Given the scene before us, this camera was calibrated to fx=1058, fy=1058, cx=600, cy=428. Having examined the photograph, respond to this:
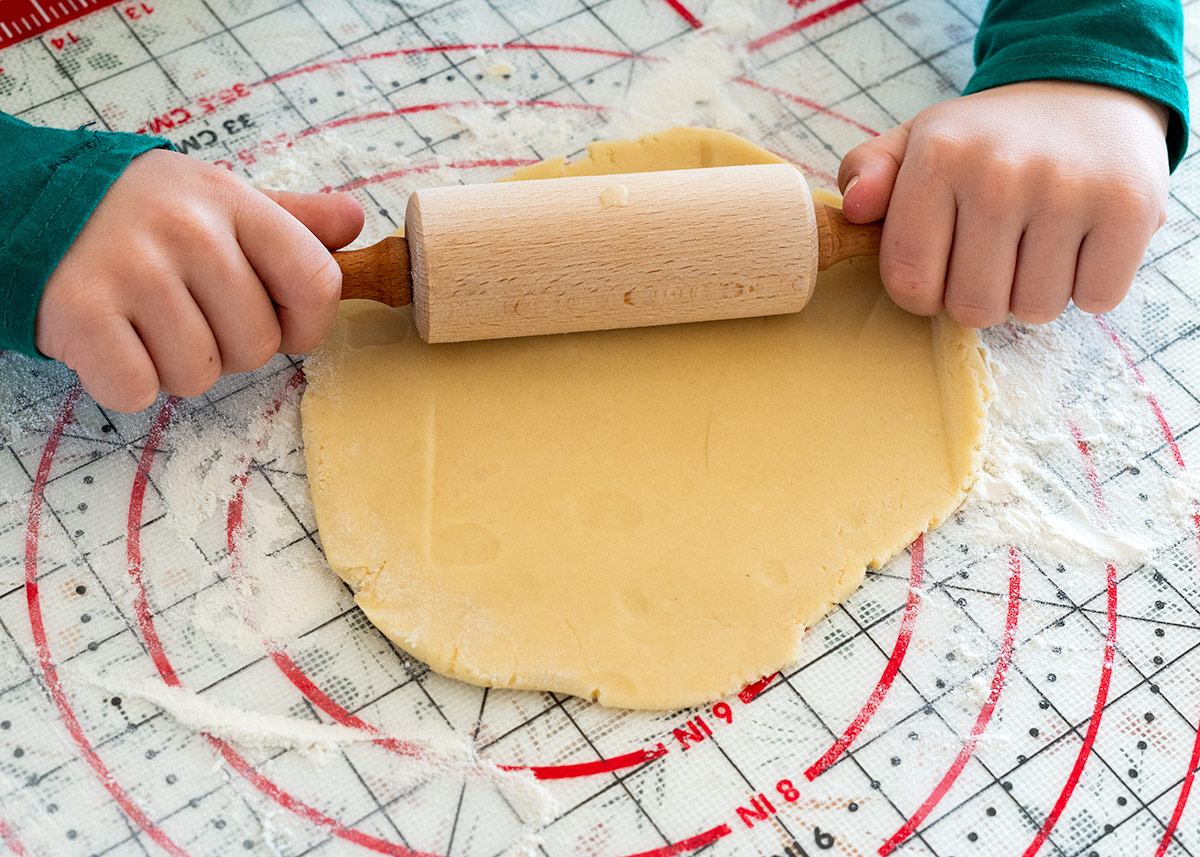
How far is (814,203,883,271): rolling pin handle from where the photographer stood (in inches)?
48.6

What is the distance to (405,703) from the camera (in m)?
1.11

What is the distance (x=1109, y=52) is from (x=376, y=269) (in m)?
0.94

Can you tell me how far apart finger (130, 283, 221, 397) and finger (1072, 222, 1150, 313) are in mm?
988

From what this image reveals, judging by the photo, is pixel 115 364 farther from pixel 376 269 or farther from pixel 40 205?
pixel 376 269

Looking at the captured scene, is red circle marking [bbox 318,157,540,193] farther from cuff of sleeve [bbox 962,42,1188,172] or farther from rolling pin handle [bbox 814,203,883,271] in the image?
cuff of sleeve [bbox 962,42,1188,172]

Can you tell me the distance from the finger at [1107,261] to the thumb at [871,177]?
237mm

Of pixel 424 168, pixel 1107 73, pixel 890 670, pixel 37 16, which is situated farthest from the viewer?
pixel 37 16

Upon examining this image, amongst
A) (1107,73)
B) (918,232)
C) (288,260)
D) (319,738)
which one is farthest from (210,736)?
(1107,73)

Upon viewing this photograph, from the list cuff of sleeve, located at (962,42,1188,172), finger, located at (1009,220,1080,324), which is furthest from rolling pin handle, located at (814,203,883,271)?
cuff of sleeve, located at (962,42,1188,172)

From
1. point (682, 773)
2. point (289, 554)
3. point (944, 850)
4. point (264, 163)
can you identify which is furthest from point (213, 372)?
point (944, 850)

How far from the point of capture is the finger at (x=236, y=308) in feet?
3.52

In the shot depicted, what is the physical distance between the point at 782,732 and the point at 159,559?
0.71 m

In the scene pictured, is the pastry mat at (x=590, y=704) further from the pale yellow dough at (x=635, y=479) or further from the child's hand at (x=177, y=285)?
the child's hand at (x=177, y=285)

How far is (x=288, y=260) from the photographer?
110 cm
